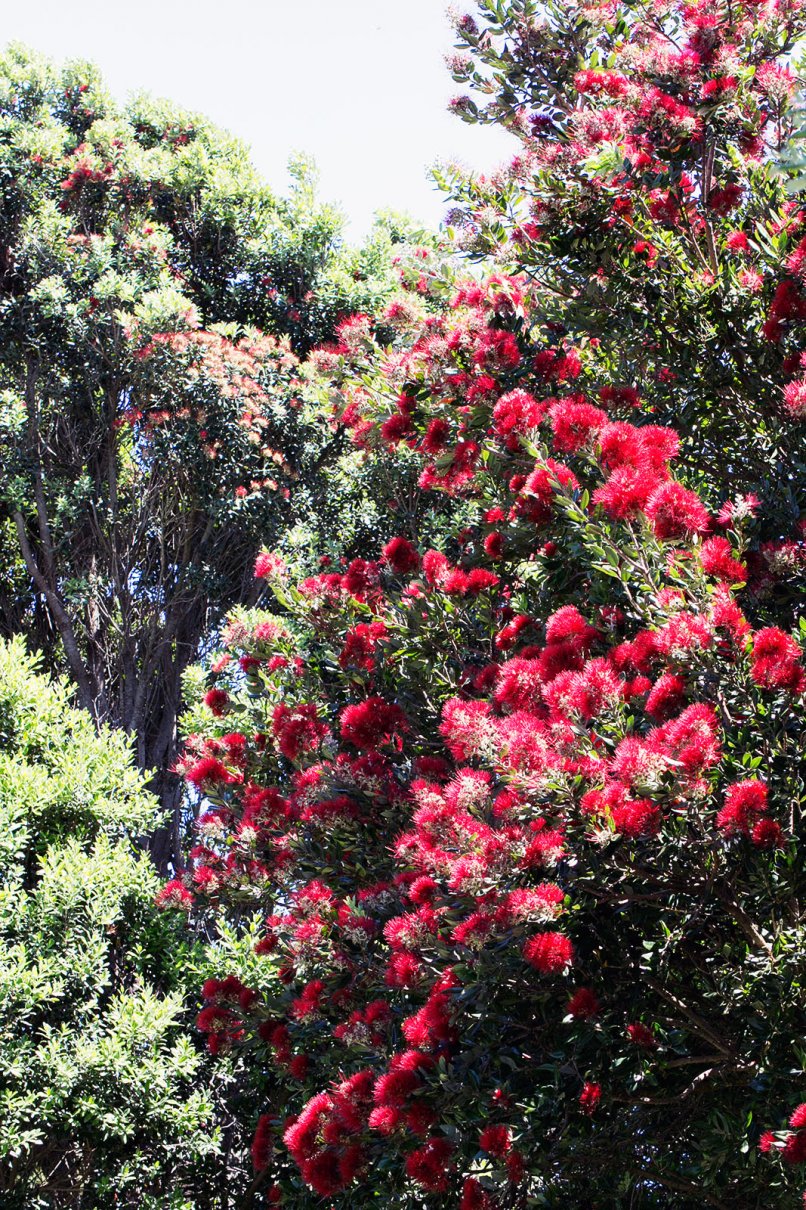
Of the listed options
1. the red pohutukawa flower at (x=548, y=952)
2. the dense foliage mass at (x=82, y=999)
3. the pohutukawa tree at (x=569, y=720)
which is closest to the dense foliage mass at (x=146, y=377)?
the dense foliage mass at (x=82, y=999)

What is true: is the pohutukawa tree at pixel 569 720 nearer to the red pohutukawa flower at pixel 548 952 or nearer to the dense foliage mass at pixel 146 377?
the red pohutukawa flower at pixel 548 952

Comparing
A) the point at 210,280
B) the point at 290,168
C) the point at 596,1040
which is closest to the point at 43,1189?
the point at 596,1040

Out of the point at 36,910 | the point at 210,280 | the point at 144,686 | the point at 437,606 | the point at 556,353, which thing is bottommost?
the point at 36,910

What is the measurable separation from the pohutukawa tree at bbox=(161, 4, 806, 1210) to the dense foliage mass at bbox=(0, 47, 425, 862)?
160 inches

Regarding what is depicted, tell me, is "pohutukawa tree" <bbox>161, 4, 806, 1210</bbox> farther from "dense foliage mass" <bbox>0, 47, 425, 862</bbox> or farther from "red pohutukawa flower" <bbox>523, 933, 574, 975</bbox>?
"dense foliage mass" <bbox>0, 47, 425, 862</bbox>

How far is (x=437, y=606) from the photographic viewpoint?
4.55m

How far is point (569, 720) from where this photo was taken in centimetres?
298

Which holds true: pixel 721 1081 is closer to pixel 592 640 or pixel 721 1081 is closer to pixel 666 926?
pixel 666 926

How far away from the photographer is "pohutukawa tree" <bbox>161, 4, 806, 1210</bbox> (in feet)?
9.77

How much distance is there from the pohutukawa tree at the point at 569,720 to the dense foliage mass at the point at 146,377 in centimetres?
406

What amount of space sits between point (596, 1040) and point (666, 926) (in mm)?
411

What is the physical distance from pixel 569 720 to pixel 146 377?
7.12 meters

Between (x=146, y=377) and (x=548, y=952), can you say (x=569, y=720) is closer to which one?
(x=548, y=952)

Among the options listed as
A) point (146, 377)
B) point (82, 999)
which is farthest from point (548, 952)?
point (146, 377)
